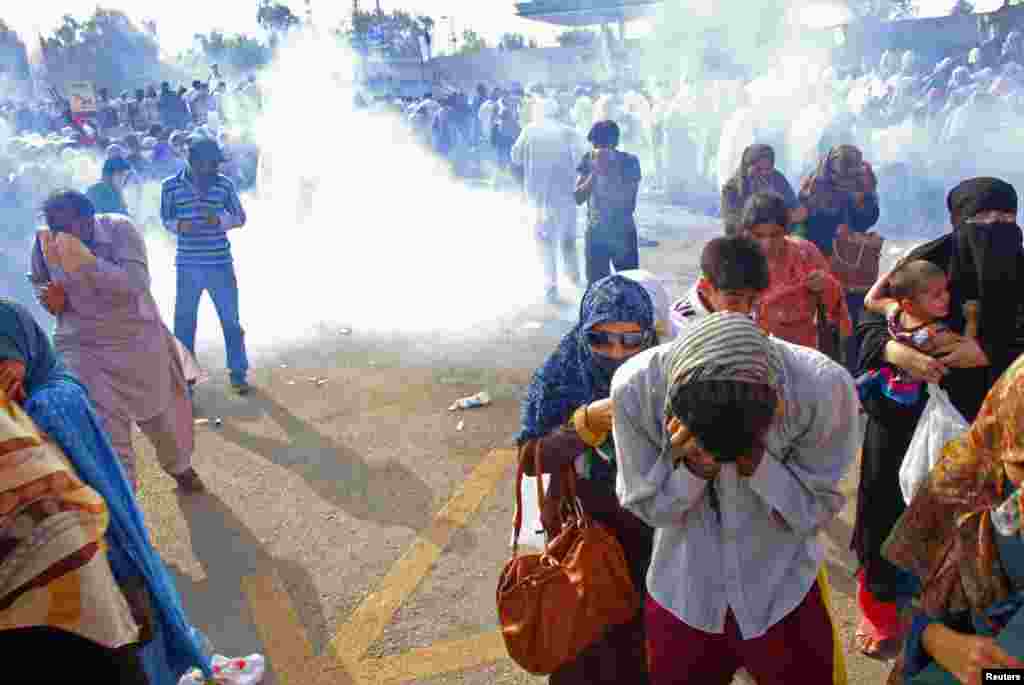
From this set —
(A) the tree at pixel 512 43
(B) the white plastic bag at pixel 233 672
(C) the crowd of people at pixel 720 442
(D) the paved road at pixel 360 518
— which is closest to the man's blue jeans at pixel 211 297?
(D) the paved road at pixel 360 518

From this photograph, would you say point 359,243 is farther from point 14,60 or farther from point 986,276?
point 14,60

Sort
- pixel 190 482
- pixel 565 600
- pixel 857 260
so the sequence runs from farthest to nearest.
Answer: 1. pixel 857 260
2. pixel 190 482
3. pixel 565 600

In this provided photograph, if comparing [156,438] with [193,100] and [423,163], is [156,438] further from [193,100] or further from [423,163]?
[193,100]

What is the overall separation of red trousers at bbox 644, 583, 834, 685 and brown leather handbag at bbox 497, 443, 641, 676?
201mm

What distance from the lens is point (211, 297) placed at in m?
6.16

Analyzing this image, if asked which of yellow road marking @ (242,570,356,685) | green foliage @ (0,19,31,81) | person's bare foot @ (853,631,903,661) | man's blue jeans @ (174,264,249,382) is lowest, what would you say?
yellow road marking @ (242,570,356,685)

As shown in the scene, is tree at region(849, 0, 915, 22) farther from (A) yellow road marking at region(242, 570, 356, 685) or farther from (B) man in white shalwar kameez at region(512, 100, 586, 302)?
(A) yellow road marking at region(242, 570, 356, 685)

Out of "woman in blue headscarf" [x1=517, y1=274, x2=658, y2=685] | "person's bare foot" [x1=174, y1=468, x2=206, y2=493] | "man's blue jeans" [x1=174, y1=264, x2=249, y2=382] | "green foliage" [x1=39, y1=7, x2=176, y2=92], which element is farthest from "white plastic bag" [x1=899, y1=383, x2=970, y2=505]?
"green foliage" [x1=39, y1=7, x2=176, y2=92]

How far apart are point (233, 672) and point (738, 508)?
Answer: 226 cm

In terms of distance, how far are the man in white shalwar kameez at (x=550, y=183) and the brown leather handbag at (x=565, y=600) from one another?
20.4 ft

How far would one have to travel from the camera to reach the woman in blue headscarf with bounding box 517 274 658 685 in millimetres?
2432

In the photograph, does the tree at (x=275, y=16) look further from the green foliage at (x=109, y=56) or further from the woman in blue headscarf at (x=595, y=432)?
the woman in blue headscarf at (x=595, y=432)

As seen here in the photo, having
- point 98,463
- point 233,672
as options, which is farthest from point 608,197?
point 98,463

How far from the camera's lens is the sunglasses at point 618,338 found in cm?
254
